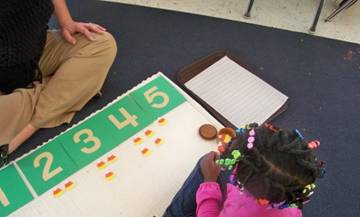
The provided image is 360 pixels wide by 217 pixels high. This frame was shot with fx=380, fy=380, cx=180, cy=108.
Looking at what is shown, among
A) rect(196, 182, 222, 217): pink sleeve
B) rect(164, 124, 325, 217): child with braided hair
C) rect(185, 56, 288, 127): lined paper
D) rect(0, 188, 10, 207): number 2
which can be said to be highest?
rect(164, 124, 325, 217): child with braided hair

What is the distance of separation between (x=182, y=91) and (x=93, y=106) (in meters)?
0.29

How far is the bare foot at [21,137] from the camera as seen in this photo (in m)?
1.08

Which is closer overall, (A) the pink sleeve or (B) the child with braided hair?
(B) the child with braided hair

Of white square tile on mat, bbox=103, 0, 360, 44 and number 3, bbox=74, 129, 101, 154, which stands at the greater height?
white square tile on mat, bbox=103, 0, 360, 44

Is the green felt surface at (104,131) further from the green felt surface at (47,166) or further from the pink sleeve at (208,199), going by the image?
the pink sleeve at (208,199)

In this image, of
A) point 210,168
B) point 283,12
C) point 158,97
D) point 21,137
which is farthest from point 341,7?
point 21,137

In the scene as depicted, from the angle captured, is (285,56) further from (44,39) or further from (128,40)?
(44,39)

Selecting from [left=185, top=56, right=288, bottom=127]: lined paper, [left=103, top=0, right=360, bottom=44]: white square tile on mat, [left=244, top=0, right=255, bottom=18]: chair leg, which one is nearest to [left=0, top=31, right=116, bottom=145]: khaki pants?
[left=185, top=56, right=288, bottom=127]: lined paper

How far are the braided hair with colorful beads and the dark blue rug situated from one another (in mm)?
547

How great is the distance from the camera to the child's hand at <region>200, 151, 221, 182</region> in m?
0.81

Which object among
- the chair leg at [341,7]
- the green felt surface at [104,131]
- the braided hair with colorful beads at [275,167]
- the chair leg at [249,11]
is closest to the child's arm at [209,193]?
the braided hair with colorful beads at [275,167]

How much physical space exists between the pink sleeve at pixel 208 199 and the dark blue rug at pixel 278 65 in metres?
0.42

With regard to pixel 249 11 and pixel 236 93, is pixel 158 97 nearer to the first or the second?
pixel 236 93

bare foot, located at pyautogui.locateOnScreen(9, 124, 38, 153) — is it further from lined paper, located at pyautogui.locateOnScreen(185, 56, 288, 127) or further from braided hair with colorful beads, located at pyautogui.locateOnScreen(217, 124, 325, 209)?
braided hair with colorful beads, located at pyautogui.locateOnScreen(217, 124, 325, 209)
